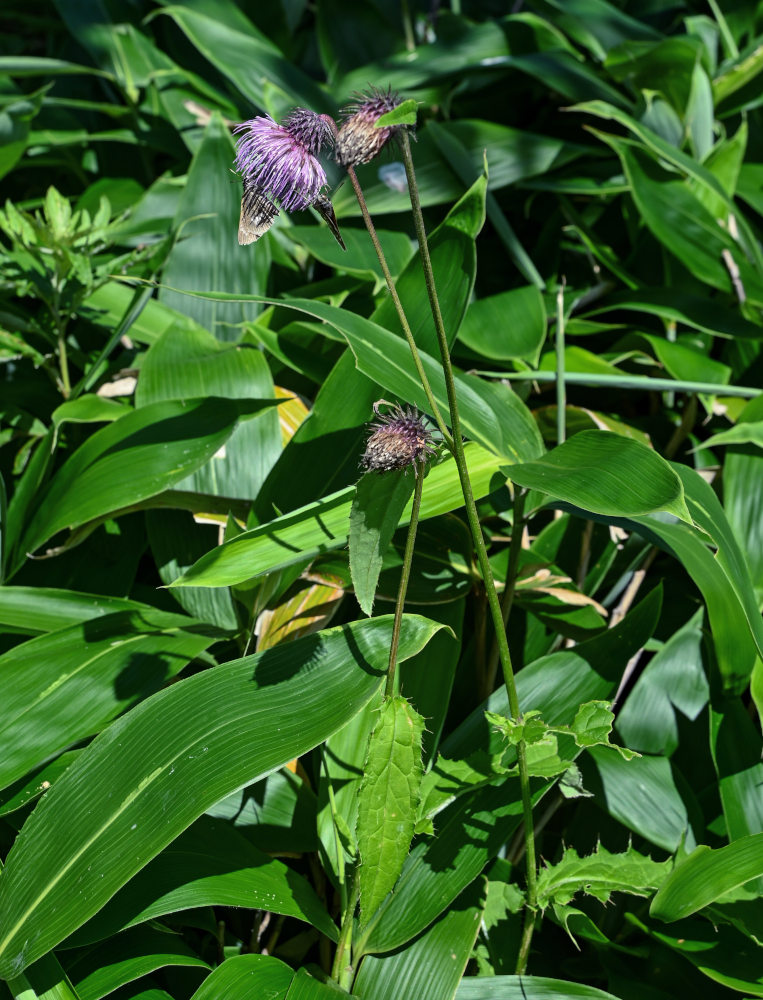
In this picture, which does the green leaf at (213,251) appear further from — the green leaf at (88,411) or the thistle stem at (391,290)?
the thistle stem at (391,290)

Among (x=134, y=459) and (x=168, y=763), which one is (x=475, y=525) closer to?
(x=168, y=763)

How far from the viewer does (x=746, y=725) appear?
1106mm

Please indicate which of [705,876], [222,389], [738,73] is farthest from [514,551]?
[738,73]

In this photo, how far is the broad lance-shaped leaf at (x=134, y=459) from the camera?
1.11 metres

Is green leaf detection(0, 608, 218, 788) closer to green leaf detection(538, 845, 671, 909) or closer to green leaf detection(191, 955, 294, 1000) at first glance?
green leaf detection(191, 955, 294, 1000)

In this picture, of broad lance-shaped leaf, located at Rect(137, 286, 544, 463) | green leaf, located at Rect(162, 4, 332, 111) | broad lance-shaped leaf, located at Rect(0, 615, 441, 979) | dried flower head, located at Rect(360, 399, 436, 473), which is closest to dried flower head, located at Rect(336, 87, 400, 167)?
dried flower head, located at Rect(360, 399, 436, 473)

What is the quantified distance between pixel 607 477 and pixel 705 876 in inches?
16.6

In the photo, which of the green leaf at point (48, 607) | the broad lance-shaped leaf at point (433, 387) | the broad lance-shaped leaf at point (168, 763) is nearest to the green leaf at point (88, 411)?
the green leaf at point (48, 607)

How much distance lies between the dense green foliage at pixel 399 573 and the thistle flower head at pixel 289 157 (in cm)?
12

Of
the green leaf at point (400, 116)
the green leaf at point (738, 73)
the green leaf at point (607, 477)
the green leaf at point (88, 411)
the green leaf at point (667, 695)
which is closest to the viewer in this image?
the green leaf at point (400, 116)

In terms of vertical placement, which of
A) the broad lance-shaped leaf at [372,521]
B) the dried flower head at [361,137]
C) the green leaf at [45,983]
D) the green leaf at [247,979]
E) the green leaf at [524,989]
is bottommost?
the green leaf at [524,989]

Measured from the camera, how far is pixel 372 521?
76 centimetres

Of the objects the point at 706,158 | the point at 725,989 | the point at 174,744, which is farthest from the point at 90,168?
the point at 725,989

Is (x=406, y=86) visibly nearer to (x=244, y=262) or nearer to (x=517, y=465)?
(x=244, y=262)
